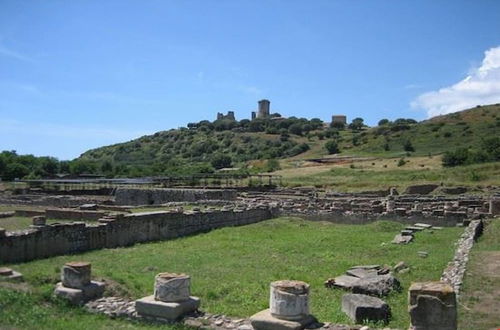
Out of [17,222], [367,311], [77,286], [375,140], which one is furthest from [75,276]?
[375,140]

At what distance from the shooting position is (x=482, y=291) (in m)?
11.4

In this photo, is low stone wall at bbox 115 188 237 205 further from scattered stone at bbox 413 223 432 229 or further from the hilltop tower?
the hilltop tower

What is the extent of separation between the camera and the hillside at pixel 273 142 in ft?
278

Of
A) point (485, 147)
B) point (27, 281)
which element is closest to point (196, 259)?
point (27, 281)

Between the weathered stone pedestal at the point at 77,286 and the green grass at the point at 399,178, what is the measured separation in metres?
39.6

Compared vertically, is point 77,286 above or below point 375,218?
above

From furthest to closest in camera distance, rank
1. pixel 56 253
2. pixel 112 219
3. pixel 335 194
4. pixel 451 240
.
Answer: pixel 335 194 < pixel 451 240 < pixel 112 219 < pixel 56 253

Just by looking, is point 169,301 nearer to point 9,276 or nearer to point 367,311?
point 367,311

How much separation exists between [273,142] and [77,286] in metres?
110

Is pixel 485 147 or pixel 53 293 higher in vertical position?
pixel 485 147

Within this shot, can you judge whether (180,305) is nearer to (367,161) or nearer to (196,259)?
(196,259)

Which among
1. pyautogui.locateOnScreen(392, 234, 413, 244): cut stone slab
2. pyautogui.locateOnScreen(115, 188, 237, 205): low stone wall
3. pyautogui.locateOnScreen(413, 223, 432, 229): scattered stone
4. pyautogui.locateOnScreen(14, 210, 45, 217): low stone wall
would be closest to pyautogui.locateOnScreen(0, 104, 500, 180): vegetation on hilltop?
pyautogui.locateOnScreen(115, 188, 237, 205): low stone wall

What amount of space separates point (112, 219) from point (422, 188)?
32380 mm

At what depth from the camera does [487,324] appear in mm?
9055
